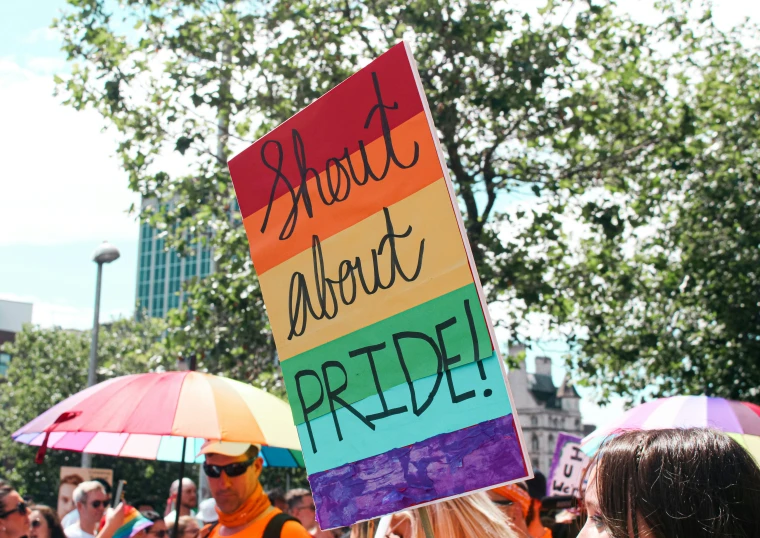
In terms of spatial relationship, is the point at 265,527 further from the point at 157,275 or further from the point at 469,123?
the point at 157,275

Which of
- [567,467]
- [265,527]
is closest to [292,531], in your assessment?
[265,527]

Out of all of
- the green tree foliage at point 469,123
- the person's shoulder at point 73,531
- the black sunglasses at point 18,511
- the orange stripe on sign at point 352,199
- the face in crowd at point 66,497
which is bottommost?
the black sunglasses at point 18,511

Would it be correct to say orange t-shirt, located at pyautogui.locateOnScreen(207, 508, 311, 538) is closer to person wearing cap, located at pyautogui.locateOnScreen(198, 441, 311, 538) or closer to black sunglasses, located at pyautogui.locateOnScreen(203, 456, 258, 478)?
person wearing cap, located at pyautogui.locateOnScreen(198, 441, 311, 538)

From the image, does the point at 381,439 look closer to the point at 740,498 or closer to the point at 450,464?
the point at 450,464

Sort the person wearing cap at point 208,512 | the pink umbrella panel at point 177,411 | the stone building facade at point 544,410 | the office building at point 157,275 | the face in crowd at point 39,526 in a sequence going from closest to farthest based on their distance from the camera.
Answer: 1. the pink umbrella panel at point 177,411
2. the face in crowd at point 39,526
3. the person wearing cap at point 208,512
4. the stone building facade at point 544,410
5. the office building at point 157,275

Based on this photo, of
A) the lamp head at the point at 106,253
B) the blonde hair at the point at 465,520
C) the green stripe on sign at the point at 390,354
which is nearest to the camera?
the green stripe on sign at the point at 390,354

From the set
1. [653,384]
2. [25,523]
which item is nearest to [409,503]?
[25,523]

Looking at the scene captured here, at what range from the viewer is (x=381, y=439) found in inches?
89.7

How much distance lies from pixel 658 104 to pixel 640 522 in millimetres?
12706

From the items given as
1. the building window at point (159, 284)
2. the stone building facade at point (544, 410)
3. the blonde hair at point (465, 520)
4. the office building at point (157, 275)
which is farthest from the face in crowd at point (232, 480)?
the building window at point (159, 284)

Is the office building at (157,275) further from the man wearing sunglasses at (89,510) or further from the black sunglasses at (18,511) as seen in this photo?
the black sunglasses at (18,511)

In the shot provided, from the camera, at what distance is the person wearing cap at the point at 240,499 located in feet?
11.8

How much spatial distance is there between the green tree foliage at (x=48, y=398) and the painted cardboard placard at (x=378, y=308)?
114 feet

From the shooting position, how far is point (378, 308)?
2344 millimetres
